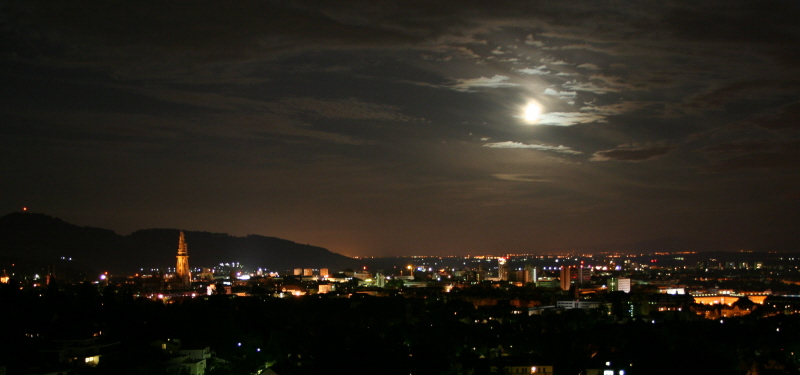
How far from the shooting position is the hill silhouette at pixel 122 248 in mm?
103125

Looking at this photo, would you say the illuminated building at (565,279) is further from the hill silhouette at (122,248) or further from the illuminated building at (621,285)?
the hill silhouette at (122,248)

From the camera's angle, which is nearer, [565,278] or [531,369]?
[531,369]

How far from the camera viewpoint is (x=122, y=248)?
128m

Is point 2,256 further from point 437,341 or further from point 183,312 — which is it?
point 437,341

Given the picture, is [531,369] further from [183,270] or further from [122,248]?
[122,248]

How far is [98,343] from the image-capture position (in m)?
22.2

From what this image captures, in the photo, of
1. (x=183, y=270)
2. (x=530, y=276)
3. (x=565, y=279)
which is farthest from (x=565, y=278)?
(x=183, y=270)

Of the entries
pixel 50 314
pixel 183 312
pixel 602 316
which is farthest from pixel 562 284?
pixel 50 314

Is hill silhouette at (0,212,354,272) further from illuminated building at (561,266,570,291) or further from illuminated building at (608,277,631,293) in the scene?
illuminated building at (608,277,631,293)

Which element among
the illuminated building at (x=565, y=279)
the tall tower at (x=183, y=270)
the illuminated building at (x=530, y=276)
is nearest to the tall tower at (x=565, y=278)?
the illuminated building at (x=565, y=279)

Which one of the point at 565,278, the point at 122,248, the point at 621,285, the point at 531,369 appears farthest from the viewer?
the point at 122,248

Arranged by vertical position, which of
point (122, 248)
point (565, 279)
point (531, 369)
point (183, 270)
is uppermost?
point (122, 248)

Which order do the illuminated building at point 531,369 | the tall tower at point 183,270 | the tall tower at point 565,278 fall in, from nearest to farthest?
the illuminated building at point 531,369 → the tall tower at point 183,270 → the tall tower at point 565,278

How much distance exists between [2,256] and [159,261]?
39.8 m
